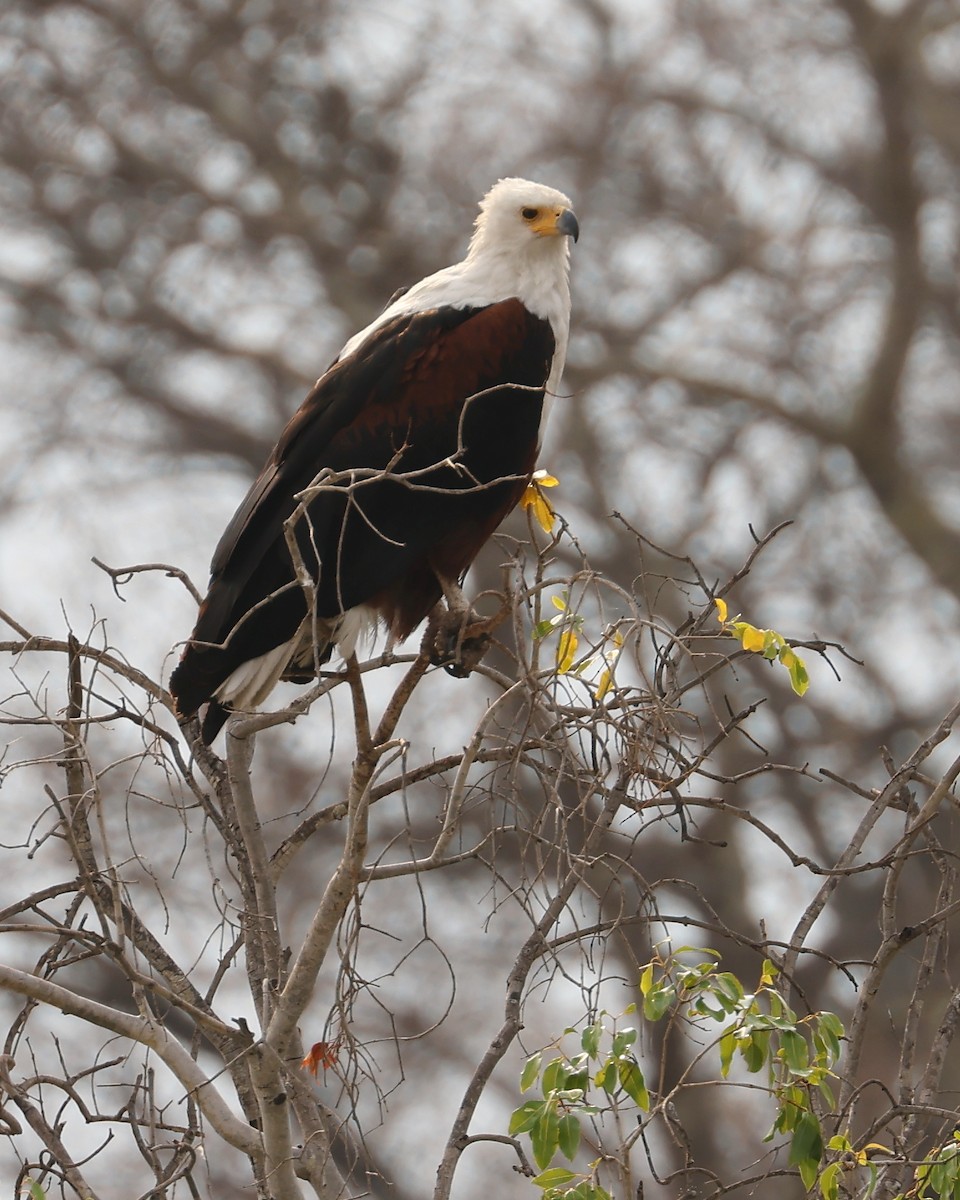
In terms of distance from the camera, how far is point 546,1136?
10.0ft

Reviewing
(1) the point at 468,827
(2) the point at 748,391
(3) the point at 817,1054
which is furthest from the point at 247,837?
(2) the point at 748,391

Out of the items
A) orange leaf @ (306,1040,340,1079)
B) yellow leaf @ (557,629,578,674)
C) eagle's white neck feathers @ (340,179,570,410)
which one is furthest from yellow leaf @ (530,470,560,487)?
orange leaf @ (306,1040,340,1079)

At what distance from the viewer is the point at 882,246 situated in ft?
47.1

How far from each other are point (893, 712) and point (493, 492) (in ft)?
30.7

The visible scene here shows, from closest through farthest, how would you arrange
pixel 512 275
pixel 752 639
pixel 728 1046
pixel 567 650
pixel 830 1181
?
pixel 830 1181 < pixel 728 1046 < pixel 752 639 < pixel 567 650 < pixel 512 275

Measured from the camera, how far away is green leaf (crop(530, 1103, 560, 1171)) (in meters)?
3.06

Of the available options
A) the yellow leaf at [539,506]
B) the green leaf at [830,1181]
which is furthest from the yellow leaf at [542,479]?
the green leaf at [830,1181]

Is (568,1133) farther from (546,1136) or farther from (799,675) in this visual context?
(799,675)

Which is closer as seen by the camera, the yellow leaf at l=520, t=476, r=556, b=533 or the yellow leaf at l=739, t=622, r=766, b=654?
the yellow leaf at l=739, t=622, r=766, b=654

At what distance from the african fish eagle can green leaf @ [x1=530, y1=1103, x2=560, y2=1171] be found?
1544 mm

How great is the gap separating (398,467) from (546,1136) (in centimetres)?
195

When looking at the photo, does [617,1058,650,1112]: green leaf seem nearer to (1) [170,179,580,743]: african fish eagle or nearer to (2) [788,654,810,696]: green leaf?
(2) [788,654,810,696]: green leaf

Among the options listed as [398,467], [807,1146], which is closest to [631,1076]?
[807,1146]

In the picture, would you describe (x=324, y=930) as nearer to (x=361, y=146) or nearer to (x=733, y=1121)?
(x=733, y=1121)
